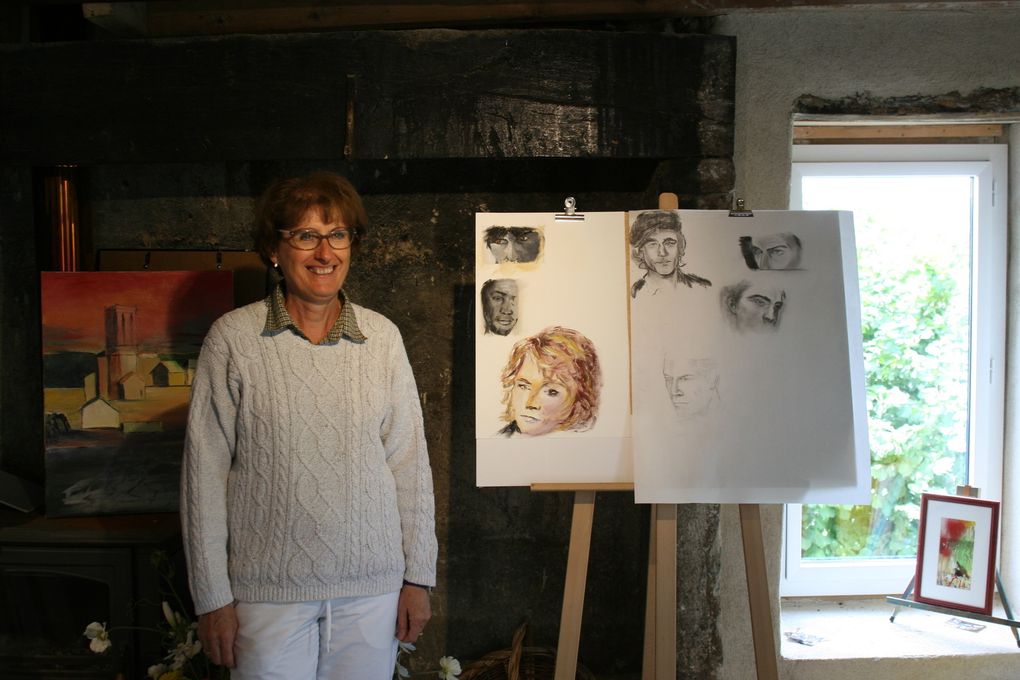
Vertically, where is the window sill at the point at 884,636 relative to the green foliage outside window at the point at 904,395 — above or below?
below

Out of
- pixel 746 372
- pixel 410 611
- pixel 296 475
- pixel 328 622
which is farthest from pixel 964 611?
pixel 296 475

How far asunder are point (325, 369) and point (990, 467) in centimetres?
258

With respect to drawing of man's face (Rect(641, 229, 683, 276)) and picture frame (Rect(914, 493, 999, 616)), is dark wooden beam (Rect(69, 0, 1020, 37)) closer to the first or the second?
drawing of man's face (Rect(641, 229, 683, 276))

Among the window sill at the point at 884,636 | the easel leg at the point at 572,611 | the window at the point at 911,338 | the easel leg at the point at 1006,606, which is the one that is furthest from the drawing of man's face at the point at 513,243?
the easel leg at the point at 1006,606

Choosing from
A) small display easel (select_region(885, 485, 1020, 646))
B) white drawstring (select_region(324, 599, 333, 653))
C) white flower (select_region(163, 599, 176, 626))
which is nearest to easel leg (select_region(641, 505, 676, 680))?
white drawstring (select_region(324, 599, 333, 653))

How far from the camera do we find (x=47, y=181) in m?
2.67

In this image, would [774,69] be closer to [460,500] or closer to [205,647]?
[460,500]

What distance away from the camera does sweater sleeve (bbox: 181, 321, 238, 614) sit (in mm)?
1746

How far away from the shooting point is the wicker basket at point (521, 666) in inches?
102

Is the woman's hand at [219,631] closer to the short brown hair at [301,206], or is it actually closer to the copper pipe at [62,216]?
the short brown hair at [301,206]

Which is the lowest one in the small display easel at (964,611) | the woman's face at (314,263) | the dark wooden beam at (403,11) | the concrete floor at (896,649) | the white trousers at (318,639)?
the concrete floor at (896,649)

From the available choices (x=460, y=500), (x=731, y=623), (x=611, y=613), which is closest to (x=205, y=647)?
(x=460, y=500)

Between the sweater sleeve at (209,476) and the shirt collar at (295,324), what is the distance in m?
0.12

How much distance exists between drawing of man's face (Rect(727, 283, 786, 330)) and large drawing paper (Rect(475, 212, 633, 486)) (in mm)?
307
